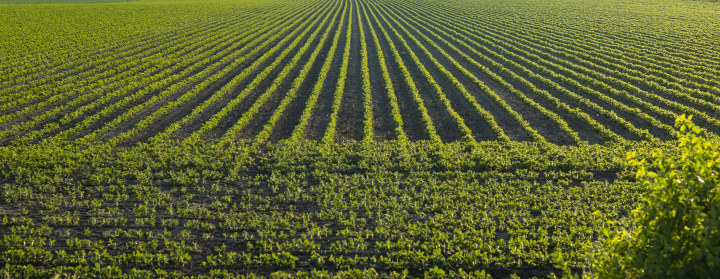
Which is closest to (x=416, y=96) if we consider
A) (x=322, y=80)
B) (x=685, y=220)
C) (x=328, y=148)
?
(x=322, y=80)

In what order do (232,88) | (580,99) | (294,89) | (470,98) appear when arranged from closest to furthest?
(580,99), (470,98), (294,89), (232,88)

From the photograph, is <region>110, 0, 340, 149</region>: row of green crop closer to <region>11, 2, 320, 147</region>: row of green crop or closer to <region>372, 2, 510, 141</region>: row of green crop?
<region>11, 2, 320, 147</region>: row of green crop

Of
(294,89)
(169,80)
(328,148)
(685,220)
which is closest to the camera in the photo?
(685,220)

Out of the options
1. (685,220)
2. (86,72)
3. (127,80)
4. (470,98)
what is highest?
(685,220)

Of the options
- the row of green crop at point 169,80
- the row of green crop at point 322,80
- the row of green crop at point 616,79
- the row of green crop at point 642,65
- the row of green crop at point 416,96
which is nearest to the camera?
the row of green crop at point 416,96

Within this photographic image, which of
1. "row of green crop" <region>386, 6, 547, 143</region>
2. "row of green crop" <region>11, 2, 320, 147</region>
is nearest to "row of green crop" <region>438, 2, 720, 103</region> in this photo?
"row of green crop" <region>386, 6, 547, 143</region>

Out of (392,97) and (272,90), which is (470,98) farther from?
(272,90)

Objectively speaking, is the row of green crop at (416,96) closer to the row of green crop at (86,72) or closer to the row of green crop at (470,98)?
the row of green crop at (470,98)

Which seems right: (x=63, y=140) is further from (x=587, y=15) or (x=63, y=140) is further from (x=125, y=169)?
(x=587, y=15)

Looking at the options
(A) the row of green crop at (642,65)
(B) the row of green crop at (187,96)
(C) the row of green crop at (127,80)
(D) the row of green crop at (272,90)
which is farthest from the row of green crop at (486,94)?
(C) the row of green crop at (127,80)
